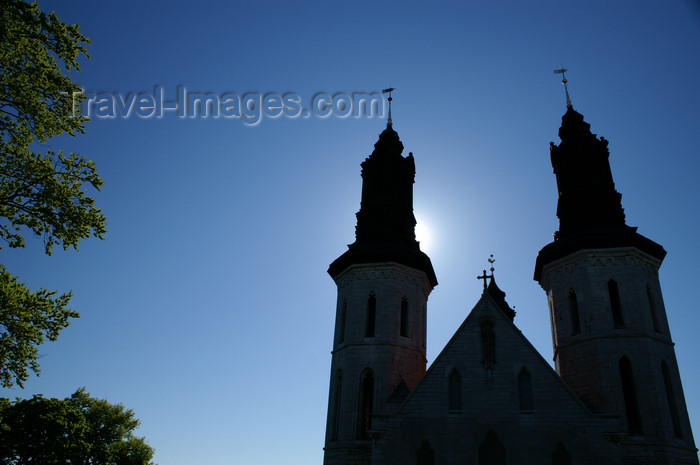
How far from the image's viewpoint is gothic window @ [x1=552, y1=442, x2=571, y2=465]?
1792 centimetres

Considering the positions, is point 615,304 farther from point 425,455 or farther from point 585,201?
point 425,455

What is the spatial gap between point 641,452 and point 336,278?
49.2 ft

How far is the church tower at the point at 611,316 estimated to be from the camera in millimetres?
19797

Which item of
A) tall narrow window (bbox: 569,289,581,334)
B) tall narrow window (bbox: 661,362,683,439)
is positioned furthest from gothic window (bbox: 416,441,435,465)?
tall narrow window (bbox: 661,362,683,439)

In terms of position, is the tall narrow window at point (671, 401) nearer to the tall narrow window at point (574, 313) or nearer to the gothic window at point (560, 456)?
the tall narrow window at point (574, 313)

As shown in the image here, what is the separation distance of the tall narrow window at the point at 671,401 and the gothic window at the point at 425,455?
9482 millimetres

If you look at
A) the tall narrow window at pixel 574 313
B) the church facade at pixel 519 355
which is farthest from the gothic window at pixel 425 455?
the tall narrow window at pixel 574 313

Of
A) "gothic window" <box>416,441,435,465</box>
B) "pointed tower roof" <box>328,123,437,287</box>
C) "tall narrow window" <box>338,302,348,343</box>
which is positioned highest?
"pointed tower roof" <box>328,123,437,287</box>

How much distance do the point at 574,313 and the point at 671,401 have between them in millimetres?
4885

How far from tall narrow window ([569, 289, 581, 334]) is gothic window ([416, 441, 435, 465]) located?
878 centimetres

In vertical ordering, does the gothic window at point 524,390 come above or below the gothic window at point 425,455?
above

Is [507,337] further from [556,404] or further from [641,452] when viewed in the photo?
[641,452]

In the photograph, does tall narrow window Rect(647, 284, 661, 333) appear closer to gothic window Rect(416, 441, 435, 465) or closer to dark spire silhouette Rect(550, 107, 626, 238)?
dark spire silhouette Rect(550, 107, 626, 238)

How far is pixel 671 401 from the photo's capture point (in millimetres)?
20672
